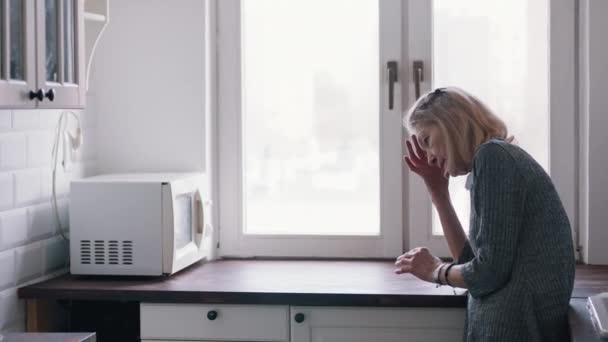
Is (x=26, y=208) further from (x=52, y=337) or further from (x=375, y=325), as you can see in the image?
(x=375, y=325)

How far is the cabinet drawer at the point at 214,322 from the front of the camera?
2.82 m

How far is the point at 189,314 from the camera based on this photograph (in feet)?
9.34

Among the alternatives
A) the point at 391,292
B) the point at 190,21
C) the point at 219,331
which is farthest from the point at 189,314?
the point at 190,21

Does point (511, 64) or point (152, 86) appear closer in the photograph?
point (511, 64)

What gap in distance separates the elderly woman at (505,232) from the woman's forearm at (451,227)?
326mm

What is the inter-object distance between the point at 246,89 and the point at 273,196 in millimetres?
404

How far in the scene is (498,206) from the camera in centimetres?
228

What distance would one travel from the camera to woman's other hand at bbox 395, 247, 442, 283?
259 centimetres

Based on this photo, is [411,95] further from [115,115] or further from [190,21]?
[115,115]

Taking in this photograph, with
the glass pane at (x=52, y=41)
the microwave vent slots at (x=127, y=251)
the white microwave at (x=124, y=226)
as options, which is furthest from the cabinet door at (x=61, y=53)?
the microwave vent slots at (x=127, y=251)

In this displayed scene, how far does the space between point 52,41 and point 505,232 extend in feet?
4.04

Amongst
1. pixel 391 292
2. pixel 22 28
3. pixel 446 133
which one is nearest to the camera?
pixel 22 28

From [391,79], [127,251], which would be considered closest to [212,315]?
[127,251]

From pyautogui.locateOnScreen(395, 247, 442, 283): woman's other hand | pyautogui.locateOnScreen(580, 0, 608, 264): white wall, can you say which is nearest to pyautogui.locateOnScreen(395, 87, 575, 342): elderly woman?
pyautogui.locateOnScreen(395, 247, 442, 283): woman's other hand
